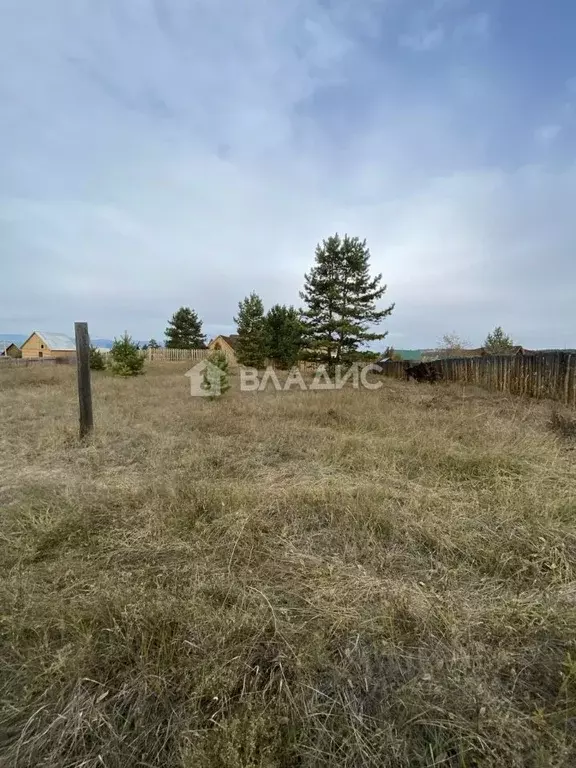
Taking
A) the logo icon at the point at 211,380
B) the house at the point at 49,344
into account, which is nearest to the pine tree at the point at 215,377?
the logo icon at the point at 211,380

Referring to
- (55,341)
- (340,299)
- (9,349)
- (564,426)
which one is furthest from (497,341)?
(9,349)

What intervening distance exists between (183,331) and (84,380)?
32478mm

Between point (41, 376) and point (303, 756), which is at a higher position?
point (41, 376)

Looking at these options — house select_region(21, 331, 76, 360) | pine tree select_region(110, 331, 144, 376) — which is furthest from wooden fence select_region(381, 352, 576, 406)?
house select_region(21, 331, 76, 360)

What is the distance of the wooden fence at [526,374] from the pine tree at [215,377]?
24.9 feet

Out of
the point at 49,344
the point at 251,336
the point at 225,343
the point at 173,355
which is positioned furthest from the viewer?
the point at 49,344

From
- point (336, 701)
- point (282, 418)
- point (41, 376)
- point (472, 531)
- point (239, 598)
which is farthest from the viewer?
point (41, 376)

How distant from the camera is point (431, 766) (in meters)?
1.01

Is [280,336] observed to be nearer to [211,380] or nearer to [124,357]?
[124,357]

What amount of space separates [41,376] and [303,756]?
14603mm

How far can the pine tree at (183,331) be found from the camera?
35344mm

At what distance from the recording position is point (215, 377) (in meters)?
8.13

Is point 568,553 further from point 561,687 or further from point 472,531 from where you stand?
point 561,687

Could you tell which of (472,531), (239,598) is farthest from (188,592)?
(472,531)
